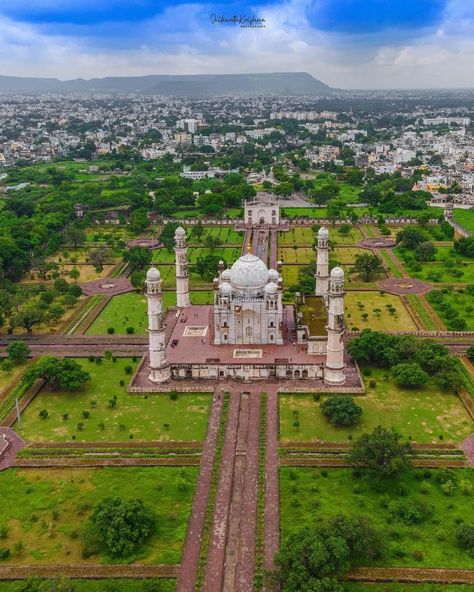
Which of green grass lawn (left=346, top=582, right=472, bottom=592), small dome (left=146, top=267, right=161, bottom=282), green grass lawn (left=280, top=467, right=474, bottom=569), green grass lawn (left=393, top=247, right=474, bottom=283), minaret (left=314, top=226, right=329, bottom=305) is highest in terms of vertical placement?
small dome (left=146, top=267, right=161, bottom=282)

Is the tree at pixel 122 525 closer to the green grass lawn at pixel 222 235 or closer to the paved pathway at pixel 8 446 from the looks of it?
the paved pathway at pixel 8 446

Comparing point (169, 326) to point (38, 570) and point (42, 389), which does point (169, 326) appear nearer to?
point (42, 389)

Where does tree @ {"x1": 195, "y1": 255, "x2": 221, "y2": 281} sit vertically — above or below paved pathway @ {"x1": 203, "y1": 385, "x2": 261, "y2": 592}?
above

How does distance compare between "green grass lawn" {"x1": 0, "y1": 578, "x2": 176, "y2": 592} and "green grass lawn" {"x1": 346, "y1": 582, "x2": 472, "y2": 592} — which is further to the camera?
"green grass lawn" {"x1": 0, "y1": 578, "x2": 176, "y2": 592}

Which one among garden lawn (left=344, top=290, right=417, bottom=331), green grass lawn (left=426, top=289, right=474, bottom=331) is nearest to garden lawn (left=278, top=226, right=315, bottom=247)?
garden lawn (left=344, top=290, right=417, bottom=331)

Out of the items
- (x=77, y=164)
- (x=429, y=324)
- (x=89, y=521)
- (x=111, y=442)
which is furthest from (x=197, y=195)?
(x=89, y=521)

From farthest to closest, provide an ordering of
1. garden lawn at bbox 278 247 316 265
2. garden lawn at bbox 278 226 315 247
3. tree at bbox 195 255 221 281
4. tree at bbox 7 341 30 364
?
garden lawn at bbox 278 226 315 247 < garden lawn at bbox 278 247 316 265 < tree at bbox 195 255 221 281 < tree at bbox 7 341 30 364

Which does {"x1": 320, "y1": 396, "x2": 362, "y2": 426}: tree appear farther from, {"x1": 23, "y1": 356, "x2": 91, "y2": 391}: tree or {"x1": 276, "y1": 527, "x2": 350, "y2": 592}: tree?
{"x1": 23, "y1": 356, "x2": 91, "y2": 391}: tree

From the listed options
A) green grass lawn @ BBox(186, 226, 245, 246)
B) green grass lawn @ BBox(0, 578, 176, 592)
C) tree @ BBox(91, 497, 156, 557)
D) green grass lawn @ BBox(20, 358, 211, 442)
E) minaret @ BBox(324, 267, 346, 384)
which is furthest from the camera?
green grass lawn @ BBox(186, 226, 245, 246)

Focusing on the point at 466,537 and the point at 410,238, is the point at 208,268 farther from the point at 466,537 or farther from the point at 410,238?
the point at 466,537
